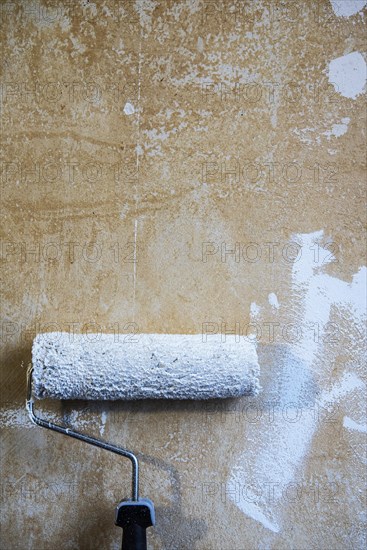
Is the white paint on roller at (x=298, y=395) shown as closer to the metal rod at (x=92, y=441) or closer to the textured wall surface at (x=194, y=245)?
the textured wall surface at (x=194, y=245)

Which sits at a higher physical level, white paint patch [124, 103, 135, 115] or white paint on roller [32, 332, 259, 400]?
white paint patch [124, 103, 135, 115]

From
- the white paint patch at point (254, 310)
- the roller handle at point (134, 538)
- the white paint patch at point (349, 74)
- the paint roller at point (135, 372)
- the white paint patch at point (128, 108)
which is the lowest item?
the roller handle at point (134, 538)

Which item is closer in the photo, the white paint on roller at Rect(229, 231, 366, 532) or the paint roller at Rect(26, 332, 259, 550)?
the paint roller at Rect(26, 332, 259, 550)

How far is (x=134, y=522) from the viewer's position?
1012 mm

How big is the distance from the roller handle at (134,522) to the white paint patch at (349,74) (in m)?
0.93

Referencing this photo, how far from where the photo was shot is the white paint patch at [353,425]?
1.15m

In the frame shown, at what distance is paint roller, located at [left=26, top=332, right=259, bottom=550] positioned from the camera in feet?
3.34

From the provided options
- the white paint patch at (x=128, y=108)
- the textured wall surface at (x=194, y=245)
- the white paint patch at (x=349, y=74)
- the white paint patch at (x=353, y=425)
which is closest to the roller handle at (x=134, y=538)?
the textured wall surface at (x=194, y=245)

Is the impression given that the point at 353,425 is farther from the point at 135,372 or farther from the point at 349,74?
the point at 349,74

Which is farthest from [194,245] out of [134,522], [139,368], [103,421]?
[134,522]

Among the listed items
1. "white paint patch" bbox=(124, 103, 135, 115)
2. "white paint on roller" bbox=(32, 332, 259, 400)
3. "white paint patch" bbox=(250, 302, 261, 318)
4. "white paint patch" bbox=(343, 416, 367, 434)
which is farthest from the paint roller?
"white paint patch" bbox=(124, 103, 135, 115)

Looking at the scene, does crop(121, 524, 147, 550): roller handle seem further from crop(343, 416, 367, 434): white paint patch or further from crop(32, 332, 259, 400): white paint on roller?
crop(343, 416, 367, 434): white paint patch

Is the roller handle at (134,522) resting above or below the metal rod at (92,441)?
below

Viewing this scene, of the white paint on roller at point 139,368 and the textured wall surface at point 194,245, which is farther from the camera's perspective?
the textured wall surface at point 194,245
